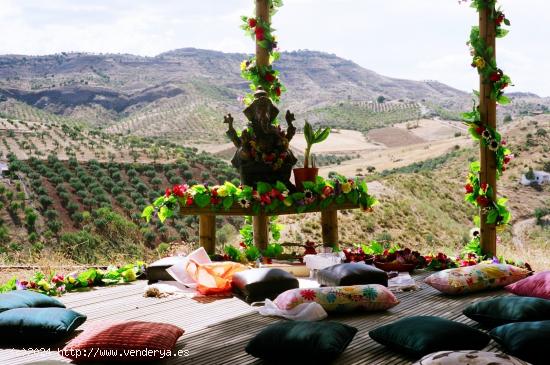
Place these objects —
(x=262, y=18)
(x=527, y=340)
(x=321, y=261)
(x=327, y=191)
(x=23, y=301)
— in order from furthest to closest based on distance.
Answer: (x=262, y=18)
(x=327, y=191)
(x=321, y=261)
(x=23, y=301)
(x=527, y=340)

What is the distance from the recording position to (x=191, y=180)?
26797mm

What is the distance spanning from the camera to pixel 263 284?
391 centimetres

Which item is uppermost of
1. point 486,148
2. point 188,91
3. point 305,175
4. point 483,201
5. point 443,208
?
point 188,91

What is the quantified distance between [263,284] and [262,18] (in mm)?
3473

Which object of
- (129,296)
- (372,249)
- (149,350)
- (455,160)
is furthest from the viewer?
(455,160)

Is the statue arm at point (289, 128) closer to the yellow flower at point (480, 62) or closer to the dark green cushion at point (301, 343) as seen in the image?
the yellow flower at point (480, 62)

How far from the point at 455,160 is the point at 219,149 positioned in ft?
59.3

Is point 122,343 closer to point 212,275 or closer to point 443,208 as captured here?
point 212,275

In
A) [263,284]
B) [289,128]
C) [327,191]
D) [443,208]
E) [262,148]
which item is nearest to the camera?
[263,284]

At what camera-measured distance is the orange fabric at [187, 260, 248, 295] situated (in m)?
4.19

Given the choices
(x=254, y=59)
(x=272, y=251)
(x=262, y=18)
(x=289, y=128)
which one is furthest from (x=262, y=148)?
(x=262, y=18)

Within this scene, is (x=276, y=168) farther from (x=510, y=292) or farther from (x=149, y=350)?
(x=149, y=350)

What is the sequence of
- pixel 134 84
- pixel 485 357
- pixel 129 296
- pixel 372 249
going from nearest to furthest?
pixel 485 357, pixel 129 296, pixel 372 249, pixel 134 84

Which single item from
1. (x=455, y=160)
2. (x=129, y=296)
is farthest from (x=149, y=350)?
(x=455, y=160)
